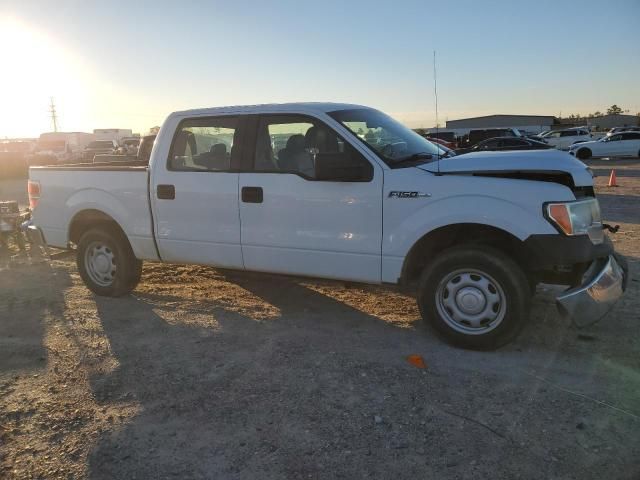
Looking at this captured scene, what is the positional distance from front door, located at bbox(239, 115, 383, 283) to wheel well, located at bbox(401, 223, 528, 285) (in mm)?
287

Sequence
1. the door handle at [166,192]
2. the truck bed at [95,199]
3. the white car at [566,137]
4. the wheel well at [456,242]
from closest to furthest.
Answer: the wheel well at [456,242], the door handle at [166,192], the truck bed at [95,199], the white car at [566,137]

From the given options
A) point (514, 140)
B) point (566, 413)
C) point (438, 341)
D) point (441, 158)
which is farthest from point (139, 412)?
point (514, 140)

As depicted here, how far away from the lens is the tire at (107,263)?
5.90m

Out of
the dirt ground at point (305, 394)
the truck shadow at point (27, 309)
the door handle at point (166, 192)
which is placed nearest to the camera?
the dirt ground at point (305, 394)

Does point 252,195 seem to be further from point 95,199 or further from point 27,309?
point 27,309

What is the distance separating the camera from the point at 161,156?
217 inches

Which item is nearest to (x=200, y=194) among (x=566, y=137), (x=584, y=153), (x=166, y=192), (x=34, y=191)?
(x=166, y=192)

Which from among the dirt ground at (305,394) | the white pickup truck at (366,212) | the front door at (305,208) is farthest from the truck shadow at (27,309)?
the front door at (305,208)

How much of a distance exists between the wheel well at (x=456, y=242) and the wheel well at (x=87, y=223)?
3288 millimetres

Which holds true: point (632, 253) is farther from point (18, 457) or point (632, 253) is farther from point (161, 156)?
point (18, 457)

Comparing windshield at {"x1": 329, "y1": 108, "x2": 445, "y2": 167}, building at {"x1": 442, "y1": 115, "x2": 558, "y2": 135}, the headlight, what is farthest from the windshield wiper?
building at {"x1": 442, "y1": 115, "x2": 558, "y2": 135}

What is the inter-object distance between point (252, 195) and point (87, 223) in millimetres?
2364

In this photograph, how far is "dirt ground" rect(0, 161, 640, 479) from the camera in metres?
2.96

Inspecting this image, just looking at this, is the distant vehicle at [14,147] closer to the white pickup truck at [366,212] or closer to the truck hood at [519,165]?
the white pickup truck at [366,212]
